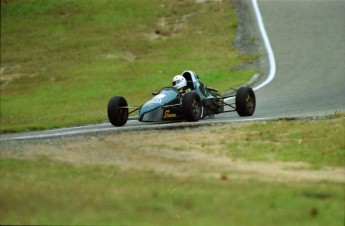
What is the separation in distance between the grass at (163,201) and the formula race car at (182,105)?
989 centimetres

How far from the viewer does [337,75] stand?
28406 millimetres

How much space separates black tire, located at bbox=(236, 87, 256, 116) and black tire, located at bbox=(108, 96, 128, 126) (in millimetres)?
2820

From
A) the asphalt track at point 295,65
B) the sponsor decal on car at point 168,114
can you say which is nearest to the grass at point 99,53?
the asphalt track at point 295,65

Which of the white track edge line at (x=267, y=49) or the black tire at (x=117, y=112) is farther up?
the white track edge line at (x=267, y=49)

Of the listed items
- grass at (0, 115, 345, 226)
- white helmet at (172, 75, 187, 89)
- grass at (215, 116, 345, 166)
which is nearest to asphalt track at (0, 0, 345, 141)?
white helmet at (172, 75, 187, 89)

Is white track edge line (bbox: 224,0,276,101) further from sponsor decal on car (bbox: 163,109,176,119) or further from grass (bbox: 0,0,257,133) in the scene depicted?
sponsor decal on car (bbox: 163,109,176,119)

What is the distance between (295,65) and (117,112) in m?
14.2

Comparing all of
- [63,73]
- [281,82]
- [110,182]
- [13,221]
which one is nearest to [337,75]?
[281,82]

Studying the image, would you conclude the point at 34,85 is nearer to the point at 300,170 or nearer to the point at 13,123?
the point at 13,123

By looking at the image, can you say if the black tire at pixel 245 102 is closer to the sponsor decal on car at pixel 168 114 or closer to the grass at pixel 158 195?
the sponsor decal on car at pixel 168 114

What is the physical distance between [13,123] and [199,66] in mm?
10748

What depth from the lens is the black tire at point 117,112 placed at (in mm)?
19531

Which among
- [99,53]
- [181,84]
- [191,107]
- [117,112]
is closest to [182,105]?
[191,107]

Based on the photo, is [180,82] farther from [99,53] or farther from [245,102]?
[99,53]
